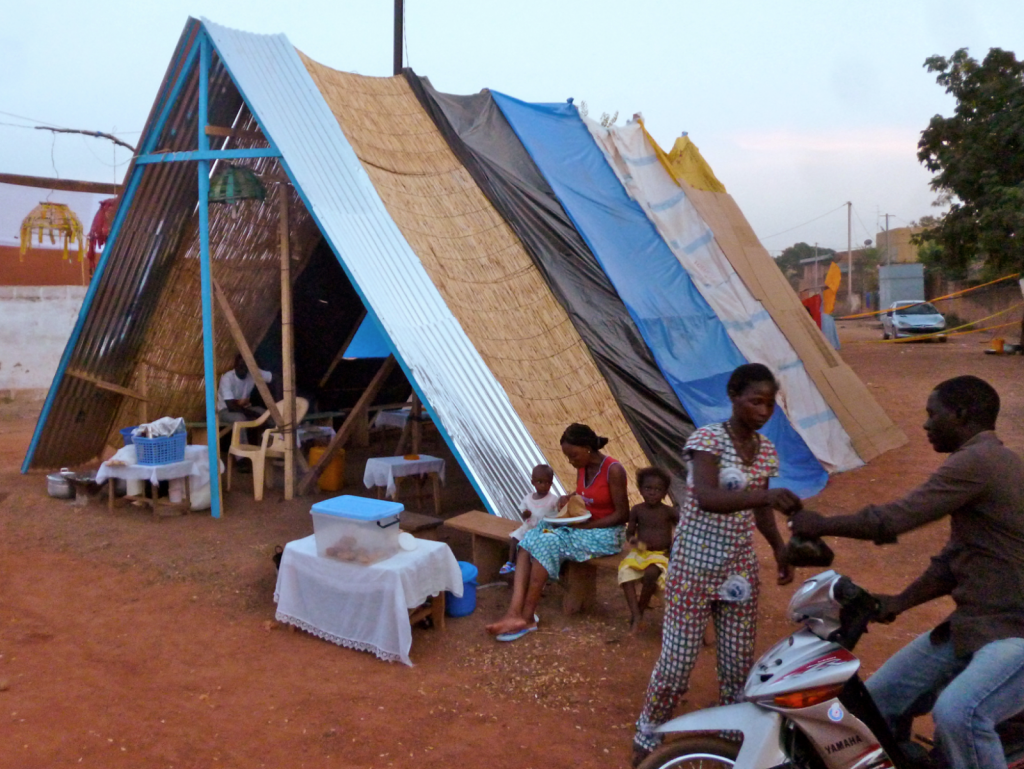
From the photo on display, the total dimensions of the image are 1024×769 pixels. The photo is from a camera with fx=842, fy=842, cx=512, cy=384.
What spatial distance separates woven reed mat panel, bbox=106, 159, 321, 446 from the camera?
27.3ft

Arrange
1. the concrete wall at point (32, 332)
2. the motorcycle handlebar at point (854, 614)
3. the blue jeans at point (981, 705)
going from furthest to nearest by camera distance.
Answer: the concrete wall at point (32, 332) → the motorcycle handlebar at point (854, 614) → the blue jeans at point (981, 705)

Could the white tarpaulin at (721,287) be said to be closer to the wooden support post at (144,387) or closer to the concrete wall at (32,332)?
the wooden support post at (144,387)

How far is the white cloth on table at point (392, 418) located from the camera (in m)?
10.8

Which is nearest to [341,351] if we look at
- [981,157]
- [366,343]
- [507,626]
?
[366,343]

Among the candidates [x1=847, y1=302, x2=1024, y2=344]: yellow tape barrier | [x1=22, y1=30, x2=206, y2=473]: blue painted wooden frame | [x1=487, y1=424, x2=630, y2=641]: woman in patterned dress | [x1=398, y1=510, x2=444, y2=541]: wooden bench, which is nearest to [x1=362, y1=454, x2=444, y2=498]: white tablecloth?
[x1=398, y1=510, x2=444, y2=541]: wooden bench

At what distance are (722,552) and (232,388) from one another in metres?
7.22

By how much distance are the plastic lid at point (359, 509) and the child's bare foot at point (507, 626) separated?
2.81 ft

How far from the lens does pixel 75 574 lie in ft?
19.5

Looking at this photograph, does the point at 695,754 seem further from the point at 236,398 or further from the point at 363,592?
the point at 236,398

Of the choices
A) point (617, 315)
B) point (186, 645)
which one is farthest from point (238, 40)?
point (186, 645)

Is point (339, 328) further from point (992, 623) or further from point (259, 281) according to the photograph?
point (992, 623)

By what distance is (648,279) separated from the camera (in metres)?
8.62

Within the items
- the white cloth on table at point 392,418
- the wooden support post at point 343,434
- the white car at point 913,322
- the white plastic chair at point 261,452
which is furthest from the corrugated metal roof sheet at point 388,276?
the white car at point 913,322

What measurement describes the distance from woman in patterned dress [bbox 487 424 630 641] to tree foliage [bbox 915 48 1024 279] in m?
16.9
